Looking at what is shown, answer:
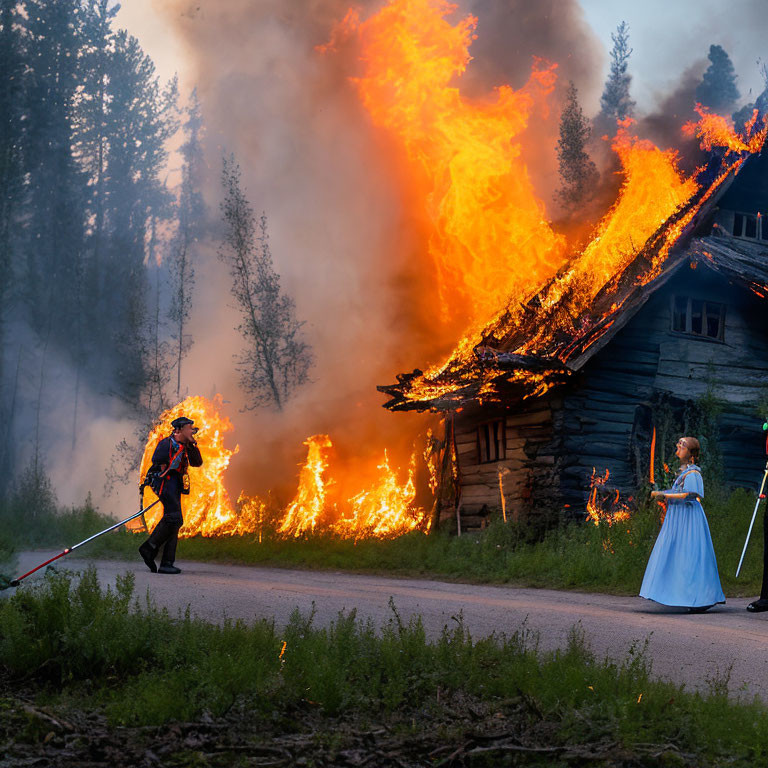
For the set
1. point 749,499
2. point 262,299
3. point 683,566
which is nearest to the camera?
point 683,566

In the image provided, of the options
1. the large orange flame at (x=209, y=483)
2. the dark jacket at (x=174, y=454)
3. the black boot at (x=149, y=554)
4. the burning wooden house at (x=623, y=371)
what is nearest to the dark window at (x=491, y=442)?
the burning wooden house at (x=623, y=371)

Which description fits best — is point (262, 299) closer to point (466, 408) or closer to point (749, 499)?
point (466, 408)

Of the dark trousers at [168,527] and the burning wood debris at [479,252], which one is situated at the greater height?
the burning wood debris at [479,252]

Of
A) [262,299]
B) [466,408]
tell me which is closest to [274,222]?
[262,299]

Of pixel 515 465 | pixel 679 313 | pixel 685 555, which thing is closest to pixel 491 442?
pixel 515 465

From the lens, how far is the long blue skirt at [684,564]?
33.5 feet

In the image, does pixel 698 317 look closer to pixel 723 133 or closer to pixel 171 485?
pixel 723 133

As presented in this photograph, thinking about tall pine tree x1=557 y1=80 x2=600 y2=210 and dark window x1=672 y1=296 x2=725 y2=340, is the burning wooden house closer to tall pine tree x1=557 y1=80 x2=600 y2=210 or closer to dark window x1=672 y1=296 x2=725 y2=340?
dark window x1=672 y1=296 x2=725 y2=340

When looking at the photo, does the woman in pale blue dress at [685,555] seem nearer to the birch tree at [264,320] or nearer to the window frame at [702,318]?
the window frame at [702,318]

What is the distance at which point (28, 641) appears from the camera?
6.38 m

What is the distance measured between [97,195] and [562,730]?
42.1 meters

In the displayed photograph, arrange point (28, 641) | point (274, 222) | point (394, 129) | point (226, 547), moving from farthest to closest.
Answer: point (274, 222), point (394, 129), point (226, 547), point (28, 641)

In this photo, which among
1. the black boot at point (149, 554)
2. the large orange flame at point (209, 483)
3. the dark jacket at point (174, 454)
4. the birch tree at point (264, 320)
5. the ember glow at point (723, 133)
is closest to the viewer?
the black boot at point (149, 554)

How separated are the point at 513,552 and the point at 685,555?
18.6ft
